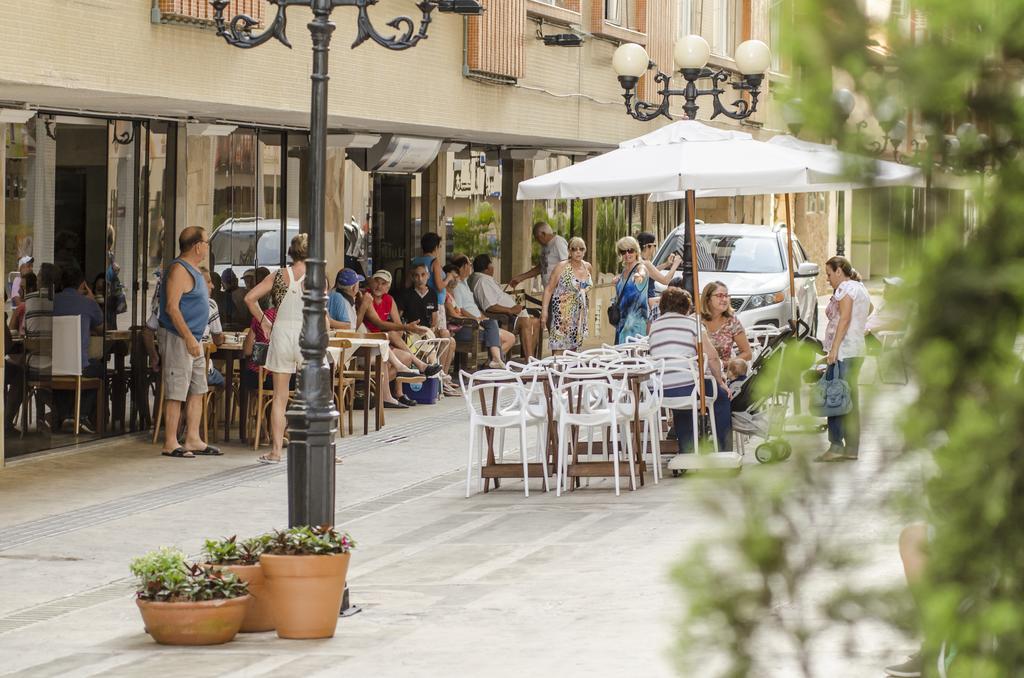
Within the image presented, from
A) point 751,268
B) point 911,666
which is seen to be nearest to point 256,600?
point 911,666

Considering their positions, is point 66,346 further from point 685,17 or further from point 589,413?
point 685,17

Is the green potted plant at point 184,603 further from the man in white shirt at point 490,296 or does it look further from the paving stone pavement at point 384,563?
the man in white shirt at point 490,296

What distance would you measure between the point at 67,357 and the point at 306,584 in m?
7.08

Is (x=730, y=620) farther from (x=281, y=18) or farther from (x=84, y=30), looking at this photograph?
(x=84, y=30)

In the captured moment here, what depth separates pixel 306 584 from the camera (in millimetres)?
7961

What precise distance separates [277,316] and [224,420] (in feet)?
7.15

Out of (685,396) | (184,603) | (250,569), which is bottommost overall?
(184,603)

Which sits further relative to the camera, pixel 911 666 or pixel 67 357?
pixel 67 357

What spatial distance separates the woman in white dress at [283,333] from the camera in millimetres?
13703

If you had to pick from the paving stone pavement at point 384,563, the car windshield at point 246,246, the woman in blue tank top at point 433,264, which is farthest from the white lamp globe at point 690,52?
the paving stone pavement at point 384,563

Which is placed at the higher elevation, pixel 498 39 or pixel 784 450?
pixel 498 39

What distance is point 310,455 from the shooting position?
28.7 feet

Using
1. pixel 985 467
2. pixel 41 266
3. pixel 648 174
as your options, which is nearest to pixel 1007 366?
pixel 985 467

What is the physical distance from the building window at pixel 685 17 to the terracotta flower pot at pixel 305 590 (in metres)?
21.1
